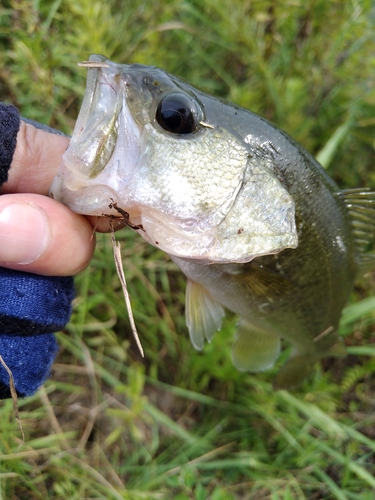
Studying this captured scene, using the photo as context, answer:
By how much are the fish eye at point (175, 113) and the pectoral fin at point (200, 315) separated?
562mm

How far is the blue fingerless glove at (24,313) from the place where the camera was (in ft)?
3.62

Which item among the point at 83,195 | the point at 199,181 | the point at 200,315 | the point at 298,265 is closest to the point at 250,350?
the point at 200,315

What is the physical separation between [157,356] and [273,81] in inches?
64.8

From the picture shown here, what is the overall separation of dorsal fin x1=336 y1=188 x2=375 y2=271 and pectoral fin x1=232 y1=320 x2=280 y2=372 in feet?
1.61

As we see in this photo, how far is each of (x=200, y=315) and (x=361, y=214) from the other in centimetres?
67

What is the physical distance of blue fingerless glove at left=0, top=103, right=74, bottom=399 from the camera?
1103 millimetres

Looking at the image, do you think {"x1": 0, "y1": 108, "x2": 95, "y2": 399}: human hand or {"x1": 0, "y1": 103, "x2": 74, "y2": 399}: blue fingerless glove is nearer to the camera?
{"x1": 0, "y1": 108, "x2": 95, "y2": 399}: human hand

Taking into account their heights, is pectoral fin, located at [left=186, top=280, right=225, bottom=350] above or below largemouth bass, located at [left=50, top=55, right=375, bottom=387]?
below

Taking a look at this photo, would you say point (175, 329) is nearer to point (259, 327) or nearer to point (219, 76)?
point (259, 327)

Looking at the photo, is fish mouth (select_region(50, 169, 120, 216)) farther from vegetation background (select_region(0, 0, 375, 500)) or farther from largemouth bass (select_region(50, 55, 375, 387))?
vegetation background (select_region(0, 0, 375, 500))

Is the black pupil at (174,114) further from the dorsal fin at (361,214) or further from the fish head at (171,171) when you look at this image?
the dorsal fin at (361,214)

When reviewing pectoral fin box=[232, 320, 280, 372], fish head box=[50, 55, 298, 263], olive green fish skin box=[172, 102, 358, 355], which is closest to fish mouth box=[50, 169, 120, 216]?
fish head box=[50, 55, 298, 263]

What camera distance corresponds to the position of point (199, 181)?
3.40 ft

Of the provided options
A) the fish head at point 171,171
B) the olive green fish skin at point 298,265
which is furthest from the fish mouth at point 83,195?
the olive green fish skin at point 298,265
